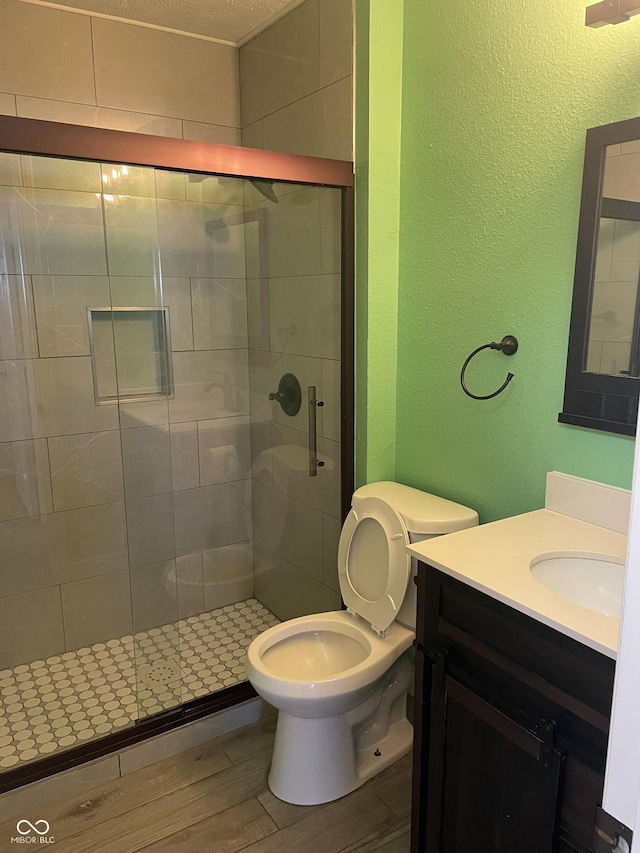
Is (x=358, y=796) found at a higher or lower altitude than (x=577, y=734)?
lower

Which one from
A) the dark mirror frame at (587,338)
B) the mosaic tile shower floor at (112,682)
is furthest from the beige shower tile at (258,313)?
the dark mirror frame at (587,338)

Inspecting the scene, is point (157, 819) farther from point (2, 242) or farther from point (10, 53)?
point (10, 53)

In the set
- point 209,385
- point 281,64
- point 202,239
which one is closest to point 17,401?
point 209,385

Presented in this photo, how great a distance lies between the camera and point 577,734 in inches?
46.6

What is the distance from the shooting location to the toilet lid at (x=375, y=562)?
1.96 metres

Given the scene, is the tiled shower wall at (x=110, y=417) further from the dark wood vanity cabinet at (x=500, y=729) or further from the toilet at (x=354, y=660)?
the dark wood vanity cabinet at (x=500, y=729)

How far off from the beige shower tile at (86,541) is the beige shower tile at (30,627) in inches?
4.2

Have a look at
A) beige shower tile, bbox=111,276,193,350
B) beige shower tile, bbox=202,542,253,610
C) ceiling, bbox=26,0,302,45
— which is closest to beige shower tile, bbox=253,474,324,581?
beige shower tile, bbox=202,542,253,610

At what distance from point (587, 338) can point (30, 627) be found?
2.43m

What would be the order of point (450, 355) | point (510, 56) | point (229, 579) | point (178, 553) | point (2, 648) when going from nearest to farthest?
1. point (510, 56)
2. point (450, 355)
3. point (2, 648)
4. point (178, 553)
5. point (229, 579)

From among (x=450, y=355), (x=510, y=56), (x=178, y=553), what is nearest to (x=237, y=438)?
(x=178, y=553)

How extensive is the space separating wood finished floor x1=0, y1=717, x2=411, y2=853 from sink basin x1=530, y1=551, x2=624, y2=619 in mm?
938

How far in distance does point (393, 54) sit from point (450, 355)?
1.03m

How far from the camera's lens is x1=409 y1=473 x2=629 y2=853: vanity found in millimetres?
1177
